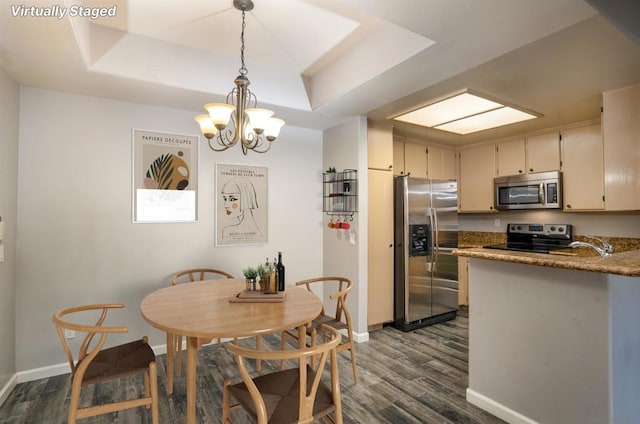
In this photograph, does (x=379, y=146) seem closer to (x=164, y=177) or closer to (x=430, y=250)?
(x=430, y=250)

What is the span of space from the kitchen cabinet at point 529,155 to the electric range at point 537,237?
0.74m

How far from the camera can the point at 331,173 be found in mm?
3799

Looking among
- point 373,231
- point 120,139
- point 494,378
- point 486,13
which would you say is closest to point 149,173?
point 120,139

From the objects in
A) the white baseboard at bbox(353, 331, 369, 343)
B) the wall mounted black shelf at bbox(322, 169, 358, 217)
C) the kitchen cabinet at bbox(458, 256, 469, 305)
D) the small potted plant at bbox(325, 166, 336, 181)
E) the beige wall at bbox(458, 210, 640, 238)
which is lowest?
the white baseboard at bbox(353, 331, 369, 343)

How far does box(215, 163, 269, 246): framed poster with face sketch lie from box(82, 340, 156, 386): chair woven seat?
1457 mm

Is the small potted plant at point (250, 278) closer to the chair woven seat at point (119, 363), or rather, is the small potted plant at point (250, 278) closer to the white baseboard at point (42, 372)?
the chair woven seat at point (119, 363)

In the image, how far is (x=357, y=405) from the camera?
88.4 inches

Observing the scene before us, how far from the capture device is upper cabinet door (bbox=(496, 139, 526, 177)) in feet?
13.8

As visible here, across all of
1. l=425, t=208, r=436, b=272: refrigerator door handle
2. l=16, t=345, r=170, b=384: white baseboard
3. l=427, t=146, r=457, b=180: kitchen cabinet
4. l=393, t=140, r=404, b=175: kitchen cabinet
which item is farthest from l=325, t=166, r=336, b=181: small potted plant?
l=16, t=345, r=170, b=384: white baseboard

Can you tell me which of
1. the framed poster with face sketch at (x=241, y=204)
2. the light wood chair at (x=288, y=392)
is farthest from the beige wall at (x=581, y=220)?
the light wood chair at (x=288, y=392)

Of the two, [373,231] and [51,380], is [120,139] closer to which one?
[51,380]

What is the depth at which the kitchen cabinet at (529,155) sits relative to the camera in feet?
12.8

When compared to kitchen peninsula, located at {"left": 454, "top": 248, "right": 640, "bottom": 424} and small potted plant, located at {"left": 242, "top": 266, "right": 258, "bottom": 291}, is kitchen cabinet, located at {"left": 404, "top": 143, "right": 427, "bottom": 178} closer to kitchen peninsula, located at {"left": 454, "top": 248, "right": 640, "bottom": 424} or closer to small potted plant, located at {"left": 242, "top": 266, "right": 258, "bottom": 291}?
kitchen peninsula, located at {"left": 454, "top": 248, "right": 640, "bottom": 424}

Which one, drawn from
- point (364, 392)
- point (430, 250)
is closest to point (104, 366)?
point (364, 392)
